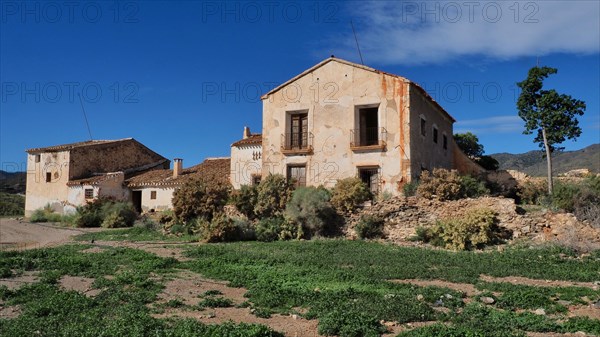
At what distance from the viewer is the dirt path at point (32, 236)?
66.5ft

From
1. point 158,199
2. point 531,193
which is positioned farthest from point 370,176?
point 158,199

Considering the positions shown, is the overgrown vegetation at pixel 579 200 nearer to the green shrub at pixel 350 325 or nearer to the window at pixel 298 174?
the window at pixel 298 174

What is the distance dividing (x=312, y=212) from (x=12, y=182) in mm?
58039

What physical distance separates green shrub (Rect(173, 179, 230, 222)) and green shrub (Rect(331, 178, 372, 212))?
5.82m

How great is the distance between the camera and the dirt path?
798 inches

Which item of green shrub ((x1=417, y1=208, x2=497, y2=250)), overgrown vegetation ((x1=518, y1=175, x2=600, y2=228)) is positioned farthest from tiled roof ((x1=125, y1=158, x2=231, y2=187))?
overgrown vegetation ((x1=518, y1=175, x2=600, y2=228))

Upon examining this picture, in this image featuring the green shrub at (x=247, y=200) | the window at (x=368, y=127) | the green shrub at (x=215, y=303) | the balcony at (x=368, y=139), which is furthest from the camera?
the window at (x=368, y=127)

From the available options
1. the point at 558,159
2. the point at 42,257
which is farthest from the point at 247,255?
the point at 558,159

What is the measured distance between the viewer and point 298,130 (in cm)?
2592

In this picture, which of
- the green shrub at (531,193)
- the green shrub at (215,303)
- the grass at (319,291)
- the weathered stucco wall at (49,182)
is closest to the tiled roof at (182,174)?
the weathered stucco wall at (49,182)

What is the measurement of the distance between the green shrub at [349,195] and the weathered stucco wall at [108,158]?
2328cm

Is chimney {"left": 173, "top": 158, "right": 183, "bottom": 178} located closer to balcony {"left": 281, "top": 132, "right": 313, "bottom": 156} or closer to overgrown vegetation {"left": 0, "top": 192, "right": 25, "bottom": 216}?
balcony {"left": 281, "top": 132, "right": 313, "bottom": 156}

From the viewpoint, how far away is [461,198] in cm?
1992

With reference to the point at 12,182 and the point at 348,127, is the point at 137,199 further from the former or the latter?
the point at 12,182
